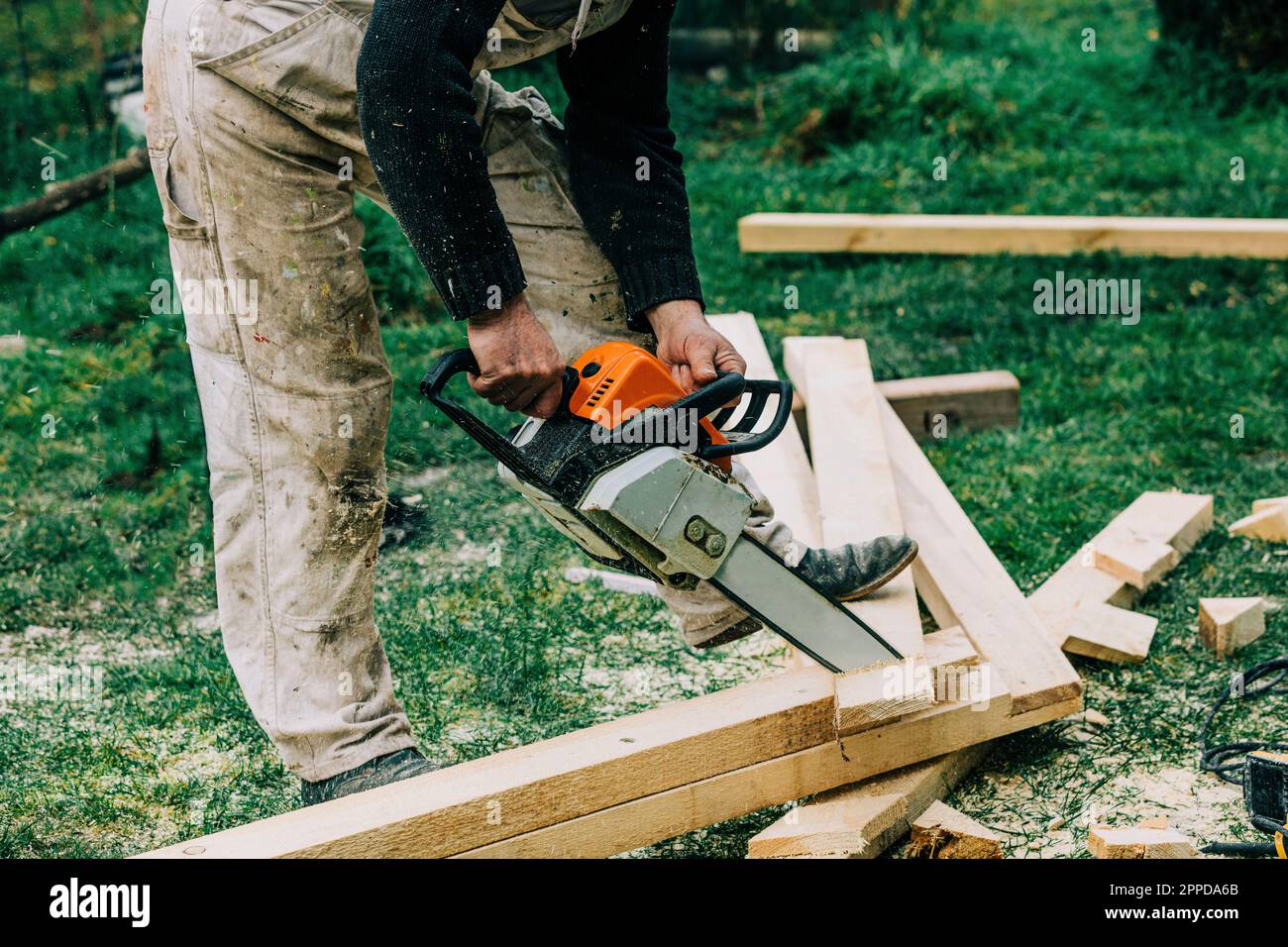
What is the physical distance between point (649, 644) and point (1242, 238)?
3655 millimetres

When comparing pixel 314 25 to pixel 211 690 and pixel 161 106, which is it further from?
pixel 211 690

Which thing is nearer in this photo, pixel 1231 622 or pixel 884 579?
pixel 884 579

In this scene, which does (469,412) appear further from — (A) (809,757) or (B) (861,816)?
(B) (861,816)

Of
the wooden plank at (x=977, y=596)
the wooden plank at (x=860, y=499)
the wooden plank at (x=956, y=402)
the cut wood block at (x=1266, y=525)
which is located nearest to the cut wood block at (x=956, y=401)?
the wooden plank at (x=956, y=402)

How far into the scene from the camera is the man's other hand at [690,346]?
8.24 feet

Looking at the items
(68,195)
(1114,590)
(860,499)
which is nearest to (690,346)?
(860,499)

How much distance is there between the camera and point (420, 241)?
7.06 ft

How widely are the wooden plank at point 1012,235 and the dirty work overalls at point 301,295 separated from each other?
136 inches

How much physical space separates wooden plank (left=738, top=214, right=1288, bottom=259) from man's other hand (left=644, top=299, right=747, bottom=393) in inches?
138

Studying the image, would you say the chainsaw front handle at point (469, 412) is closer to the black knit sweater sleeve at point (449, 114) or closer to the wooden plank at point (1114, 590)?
the black knit sweater sleeve at point (449, 114)

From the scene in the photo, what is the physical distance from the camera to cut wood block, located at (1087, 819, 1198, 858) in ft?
7.04

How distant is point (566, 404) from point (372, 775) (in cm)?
83

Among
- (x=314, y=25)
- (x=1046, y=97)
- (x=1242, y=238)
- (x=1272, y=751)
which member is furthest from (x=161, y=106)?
(x=1046, y=97)

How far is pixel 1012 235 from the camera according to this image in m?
5.72
